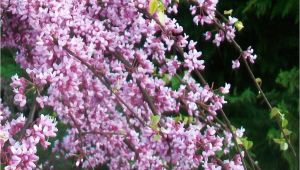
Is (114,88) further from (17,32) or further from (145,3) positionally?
(17,32)

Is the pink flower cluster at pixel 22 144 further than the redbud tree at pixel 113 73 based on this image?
No

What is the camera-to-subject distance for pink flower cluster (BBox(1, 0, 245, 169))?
1.85m

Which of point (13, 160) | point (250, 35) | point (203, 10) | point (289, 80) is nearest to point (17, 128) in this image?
point (13, 160)

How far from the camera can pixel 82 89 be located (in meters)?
2.21

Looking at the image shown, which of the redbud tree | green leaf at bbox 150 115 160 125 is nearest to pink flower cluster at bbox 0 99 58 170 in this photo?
the redbud tree

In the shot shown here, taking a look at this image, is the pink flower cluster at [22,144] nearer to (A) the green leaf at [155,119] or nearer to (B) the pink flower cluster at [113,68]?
(B) the pink flower cluster at [113,68]

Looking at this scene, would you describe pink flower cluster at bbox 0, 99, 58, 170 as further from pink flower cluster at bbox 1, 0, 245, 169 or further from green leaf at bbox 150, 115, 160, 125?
green leaf at bbox 150, 115, 160, 125

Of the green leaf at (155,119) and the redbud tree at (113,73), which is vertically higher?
the redbud tree at (113,73)

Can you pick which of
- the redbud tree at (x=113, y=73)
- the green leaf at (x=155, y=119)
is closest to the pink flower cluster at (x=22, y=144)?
the redbud tree at (x=113, y=73)

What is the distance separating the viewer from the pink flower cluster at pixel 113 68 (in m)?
1.85

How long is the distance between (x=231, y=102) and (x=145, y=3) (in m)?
2.32

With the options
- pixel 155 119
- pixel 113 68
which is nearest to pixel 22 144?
pixel 155 119

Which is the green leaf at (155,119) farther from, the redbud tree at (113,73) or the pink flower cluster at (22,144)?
the pink flower cluster at (22,144)

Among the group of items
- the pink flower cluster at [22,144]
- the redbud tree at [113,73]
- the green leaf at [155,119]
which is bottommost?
the pink flower cluster at [22,144]
